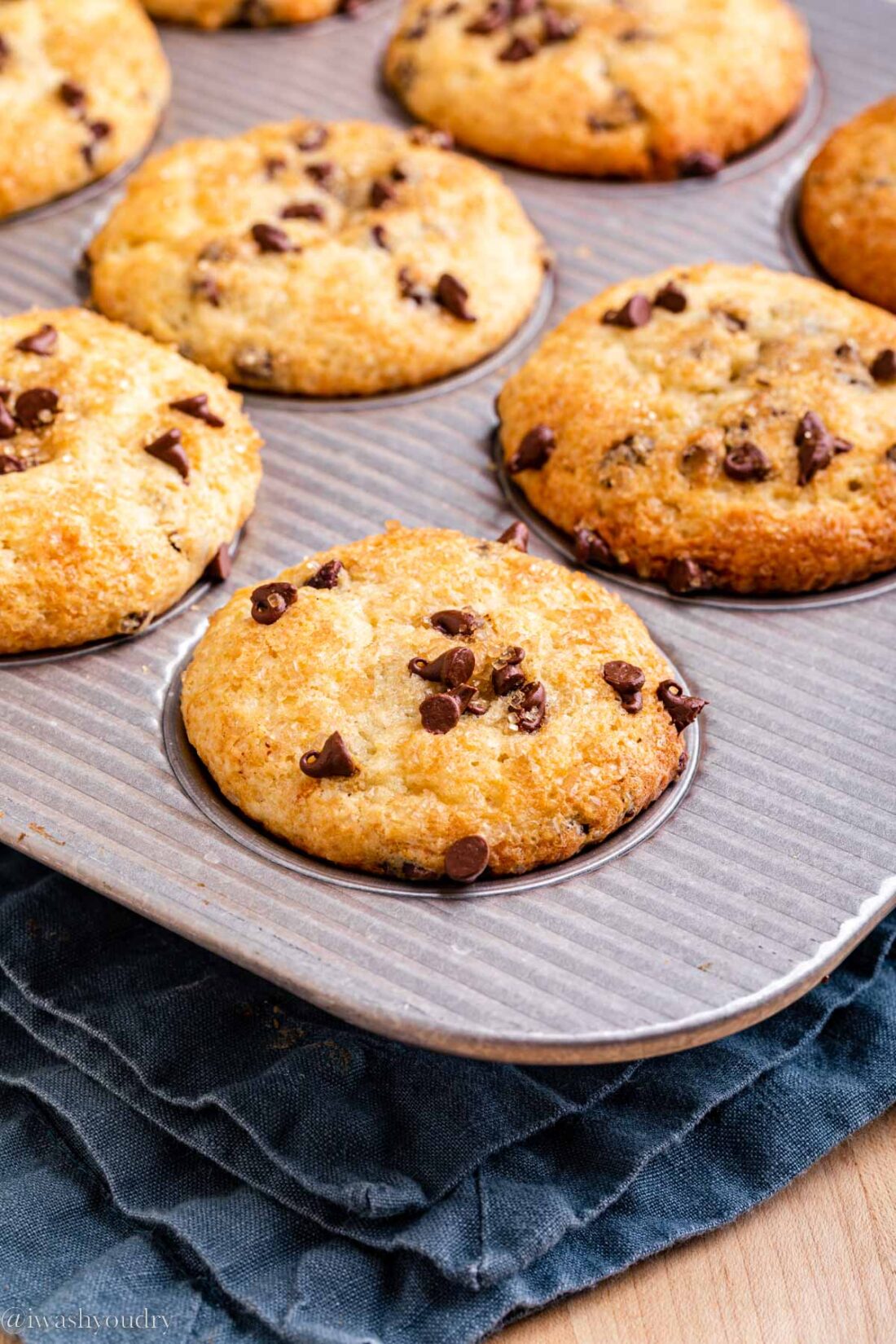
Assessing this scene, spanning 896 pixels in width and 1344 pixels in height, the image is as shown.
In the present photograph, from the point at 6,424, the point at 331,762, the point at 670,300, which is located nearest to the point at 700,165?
the point at 670,300

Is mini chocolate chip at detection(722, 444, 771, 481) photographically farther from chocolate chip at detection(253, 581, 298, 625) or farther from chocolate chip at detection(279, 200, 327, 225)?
chocolate chip at detection(279, 200, 327, 225)

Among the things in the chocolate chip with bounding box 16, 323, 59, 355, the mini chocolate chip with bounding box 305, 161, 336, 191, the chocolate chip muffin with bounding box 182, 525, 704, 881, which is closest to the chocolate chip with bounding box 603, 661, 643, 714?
the chocolate chip muffin with bounding box 182, 525, 704, 881

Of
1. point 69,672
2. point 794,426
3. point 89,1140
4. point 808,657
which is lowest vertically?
point 89,1140

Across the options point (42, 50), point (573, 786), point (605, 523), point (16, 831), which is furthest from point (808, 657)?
point (42, 50)

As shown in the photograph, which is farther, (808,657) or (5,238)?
(5,238)

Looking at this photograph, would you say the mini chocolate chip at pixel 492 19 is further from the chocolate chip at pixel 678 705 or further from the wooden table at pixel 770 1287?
the wooden table at pixel 770 1287

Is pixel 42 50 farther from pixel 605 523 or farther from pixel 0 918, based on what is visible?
pixel 0 918

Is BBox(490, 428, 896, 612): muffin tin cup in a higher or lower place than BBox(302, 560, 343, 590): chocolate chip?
lower
